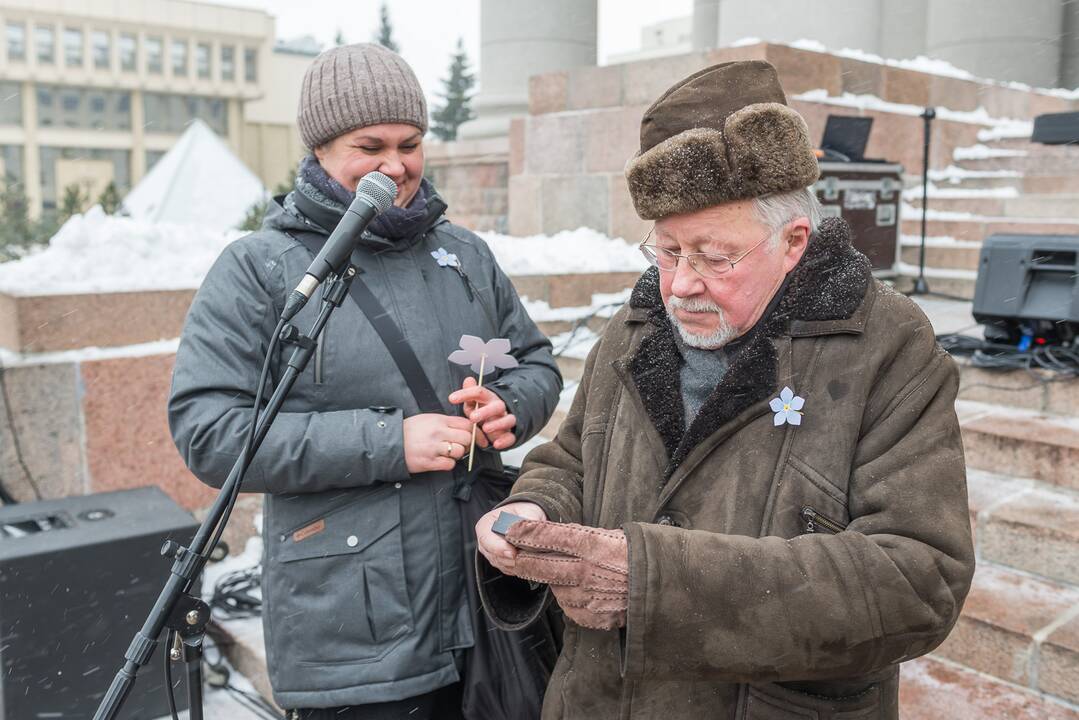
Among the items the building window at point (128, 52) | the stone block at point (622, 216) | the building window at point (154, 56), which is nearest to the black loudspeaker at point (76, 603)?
the stone block at point (622, 216)

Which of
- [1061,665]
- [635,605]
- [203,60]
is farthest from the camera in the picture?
[203,60]

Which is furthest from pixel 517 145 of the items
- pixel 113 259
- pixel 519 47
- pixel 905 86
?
pixel 113 259

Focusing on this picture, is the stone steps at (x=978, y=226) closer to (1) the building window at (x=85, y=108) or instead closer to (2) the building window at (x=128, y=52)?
(1) the building window at (x=85, y=108)

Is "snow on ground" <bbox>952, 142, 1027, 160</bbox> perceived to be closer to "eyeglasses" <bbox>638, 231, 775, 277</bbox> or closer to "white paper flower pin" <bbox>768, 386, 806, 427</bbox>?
"eyeglasses" <bbox>638, 231, 775, 277</bbox>

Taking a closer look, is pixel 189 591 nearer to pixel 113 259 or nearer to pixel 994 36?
pixel 113 259

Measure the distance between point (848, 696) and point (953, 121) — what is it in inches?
336

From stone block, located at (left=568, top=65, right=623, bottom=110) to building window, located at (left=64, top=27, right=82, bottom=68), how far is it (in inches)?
2028

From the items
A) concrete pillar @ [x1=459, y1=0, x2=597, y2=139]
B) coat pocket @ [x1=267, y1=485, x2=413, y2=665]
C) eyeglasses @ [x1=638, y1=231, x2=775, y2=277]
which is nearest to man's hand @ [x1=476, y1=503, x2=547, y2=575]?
coat pocket @ [x1=267, y1=485, x2=413, y2=665]

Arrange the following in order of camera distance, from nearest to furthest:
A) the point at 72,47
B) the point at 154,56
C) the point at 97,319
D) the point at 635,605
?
the point at 635,605 < the point at 97,319 < the point at 72,47 < the point at 154,56

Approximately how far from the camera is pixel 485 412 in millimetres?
2217

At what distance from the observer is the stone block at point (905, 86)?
8156 mm

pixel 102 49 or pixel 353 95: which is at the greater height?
pixel 102 49

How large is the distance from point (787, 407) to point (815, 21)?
8.04 meters

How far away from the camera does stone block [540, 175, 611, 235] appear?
26.2ft
